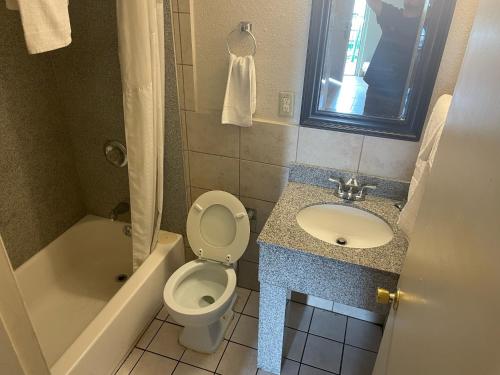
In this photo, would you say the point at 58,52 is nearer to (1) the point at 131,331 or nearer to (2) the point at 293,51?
(2) the point at 293,51

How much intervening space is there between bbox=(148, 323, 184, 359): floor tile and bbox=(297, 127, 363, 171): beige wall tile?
1129 millimetres

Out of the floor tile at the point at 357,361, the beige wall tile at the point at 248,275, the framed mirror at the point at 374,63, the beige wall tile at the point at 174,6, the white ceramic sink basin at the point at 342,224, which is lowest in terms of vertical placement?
the floor tile at the point at 357,361

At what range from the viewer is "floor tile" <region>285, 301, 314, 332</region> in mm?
1909

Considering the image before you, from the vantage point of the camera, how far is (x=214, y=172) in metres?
1.84

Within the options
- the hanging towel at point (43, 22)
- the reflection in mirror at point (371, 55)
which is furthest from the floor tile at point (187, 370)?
the hanging towel at point (43, 22)

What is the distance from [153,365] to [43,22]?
4.95 feet

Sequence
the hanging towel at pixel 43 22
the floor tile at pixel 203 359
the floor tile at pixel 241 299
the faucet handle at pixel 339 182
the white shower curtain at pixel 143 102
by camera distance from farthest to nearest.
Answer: the floor tile at pixel 241 299 < the floor tile at pixel 203 359 < the faucet handle at pixel 339 182 < the white shower curtain at pixel 143 102 < the hanging towel at pixel 43 22

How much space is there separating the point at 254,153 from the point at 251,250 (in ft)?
1.96

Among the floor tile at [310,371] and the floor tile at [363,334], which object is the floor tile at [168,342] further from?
the floor tile at [363,334]

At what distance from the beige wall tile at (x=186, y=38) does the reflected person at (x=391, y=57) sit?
0.74 m

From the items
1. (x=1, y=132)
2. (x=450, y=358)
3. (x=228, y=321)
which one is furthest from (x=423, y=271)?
(x=1, y=132)

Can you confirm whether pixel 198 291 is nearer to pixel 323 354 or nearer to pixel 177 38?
pixel 323 354

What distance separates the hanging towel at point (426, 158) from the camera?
3.85ft

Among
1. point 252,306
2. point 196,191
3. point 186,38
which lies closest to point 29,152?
point 196,191
